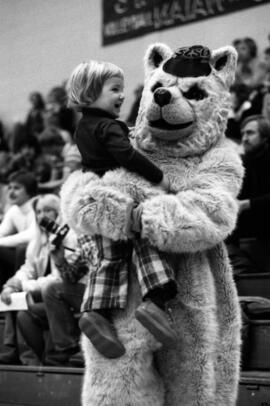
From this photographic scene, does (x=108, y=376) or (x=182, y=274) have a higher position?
(x=182, y=274)

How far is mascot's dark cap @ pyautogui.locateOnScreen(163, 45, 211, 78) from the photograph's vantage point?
2.95 metres

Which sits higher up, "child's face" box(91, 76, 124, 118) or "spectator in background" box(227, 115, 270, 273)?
"child's face" box(91, 76, 124, 118)

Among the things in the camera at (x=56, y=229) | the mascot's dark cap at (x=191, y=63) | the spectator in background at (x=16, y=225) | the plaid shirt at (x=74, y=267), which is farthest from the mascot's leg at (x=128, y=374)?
the spectator in background at (x=16, y=225)

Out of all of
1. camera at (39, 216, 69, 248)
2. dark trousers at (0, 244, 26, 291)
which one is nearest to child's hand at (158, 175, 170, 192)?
camera at (39, 216, 69, 248)

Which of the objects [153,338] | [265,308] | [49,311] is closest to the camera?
[153,338]

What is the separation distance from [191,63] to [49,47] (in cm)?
724

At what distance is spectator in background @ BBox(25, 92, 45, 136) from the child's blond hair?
629cm

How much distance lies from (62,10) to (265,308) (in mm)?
6730

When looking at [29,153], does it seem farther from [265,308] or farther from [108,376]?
[108,376]

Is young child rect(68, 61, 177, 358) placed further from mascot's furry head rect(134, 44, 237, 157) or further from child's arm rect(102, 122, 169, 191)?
mascot's furry head rect(134, 44, 237, 157)

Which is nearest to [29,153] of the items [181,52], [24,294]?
[24,294]

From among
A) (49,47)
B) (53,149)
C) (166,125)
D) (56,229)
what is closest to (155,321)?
(166,125)

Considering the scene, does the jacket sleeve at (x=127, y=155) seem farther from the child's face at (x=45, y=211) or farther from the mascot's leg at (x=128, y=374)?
the child's face at (x=45, y=211)

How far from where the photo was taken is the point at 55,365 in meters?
4.67
